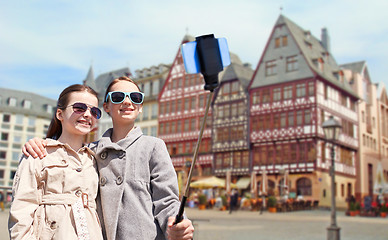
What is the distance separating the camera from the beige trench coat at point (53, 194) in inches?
85.4

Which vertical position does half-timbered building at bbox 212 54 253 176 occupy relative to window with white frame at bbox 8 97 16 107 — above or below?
below

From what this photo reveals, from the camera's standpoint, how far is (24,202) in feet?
7.19

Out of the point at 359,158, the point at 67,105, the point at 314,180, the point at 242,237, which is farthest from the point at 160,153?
the point at 359,158

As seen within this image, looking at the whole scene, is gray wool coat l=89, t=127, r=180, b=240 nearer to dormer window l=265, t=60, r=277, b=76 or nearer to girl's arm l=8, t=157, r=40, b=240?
girl's arm l=8, t=157, r=40, b=240

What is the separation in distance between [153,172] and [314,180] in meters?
29.7

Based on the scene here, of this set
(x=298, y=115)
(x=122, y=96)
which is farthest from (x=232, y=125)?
(x=122, y=96)

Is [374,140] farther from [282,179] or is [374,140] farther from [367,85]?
[282,179]

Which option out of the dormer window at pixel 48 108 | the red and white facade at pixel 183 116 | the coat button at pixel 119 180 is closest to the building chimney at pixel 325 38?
the red and white facade at pixel 183 116

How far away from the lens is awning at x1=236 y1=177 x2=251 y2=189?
34.0 metres

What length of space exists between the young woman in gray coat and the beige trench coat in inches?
3.0

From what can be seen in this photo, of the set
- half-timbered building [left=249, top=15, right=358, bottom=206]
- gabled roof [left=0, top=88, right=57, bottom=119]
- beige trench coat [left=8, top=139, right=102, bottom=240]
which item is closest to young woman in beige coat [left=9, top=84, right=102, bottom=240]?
beige trench coat [left=8, top=139, right=102, bottom=240]

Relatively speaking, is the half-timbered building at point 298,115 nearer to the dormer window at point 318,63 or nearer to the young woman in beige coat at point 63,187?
the dormer window at point 318,63

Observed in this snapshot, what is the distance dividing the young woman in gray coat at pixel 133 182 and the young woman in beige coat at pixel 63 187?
3.1 inches

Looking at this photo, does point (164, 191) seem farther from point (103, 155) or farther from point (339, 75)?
point (339, 75)
